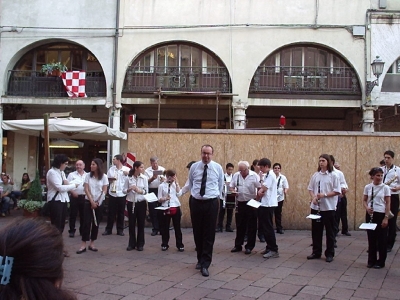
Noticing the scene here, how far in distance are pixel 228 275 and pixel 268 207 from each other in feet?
6.58

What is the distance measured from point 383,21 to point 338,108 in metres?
4.19

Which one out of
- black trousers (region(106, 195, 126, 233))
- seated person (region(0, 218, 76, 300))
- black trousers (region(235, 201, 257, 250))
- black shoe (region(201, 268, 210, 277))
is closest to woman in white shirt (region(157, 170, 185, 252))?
black trousers (region(235, 201, 257, 250))

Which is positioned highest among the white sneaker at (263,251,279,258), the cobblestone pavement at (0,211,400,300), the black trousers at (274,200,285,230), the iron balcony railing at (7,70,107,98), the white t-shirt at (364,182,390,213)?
the iron balcony railing at (7,70,107,98)

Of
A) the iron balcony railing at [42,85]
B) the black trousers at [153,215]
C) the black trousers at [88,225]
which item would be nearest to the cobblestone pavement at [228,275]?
the black trousers at [88,225]

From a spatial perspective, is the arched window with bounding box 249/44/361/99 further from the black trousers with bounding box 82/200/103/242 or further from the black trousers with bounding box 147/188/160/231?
the black trousers with bounding box 82/200/103/242

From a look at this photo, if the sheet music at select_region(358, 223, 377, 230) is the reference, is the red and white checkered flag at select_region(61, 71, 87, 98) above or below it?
above

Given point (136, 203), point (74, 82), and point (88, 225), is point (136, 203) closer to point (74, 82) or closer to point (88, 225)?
point (88, 225)

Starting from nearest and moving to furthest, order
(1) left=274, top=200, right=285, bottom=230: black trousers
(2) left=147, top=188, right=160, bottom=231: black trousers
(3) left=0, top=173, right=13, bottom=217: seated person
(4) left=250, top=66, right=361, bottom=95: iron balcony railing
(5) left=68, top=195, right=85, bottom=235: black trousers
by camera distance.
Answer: (5) left=68, top=195, right=85, bottom=235: black trousers
(2) left=147, top=188, right=160, bottom=231: black trousers
(1) left=274, top=200, right=285, bottom=230: black trousers
(3) left=0, top=173, right=13, bottom=217: seated person
(4) left=250, top=66, right=361, bottom=95: iron balcony railing

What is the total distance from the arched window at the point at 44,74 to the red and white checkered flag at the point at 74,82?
0.32m

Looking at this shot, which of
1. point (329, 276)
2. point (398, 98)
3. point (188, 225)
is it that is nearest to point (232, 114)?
point (398, 98)

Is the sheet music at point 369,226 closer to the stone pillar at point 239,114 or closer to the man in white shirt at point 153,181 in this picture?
the man in white shirt at point 153,181

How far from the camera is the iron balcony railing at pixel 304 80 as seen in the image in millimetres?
19344

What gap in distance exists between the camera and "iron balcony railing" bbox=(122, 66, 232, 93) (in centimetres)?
1942

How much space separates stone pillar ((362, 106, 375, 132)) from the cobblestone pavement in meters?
10.4
